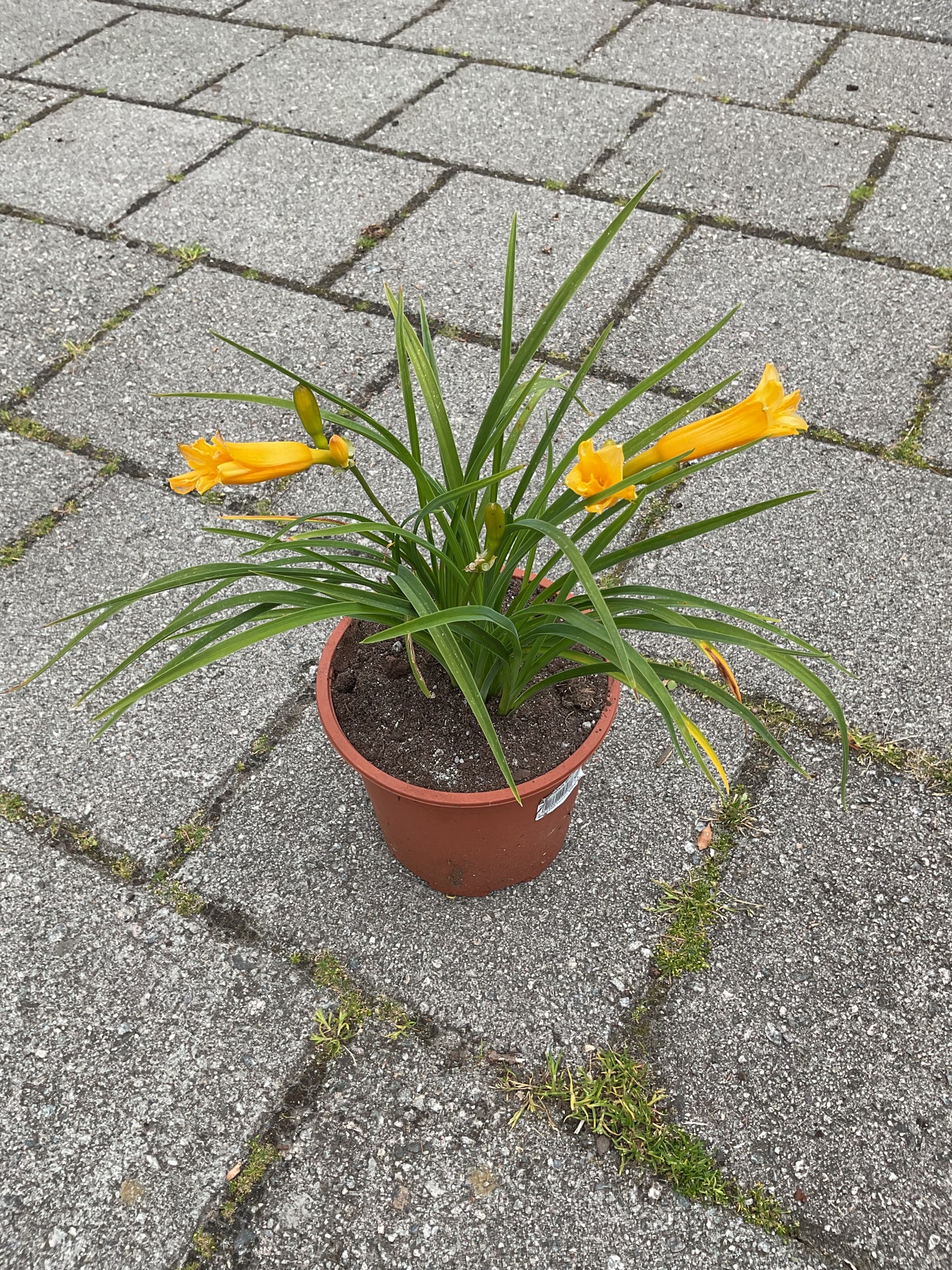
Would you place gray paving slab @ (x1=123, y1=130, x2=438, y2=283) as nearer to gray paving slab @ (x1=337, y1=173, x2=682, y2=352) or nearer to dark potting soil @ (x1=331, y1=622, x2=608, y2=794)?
gray paving slab @ (x1=337, y1=173, x2=682, y2=352)

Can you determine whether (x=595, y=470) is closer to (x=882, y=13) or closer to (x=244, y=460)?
(x=244, y=460)

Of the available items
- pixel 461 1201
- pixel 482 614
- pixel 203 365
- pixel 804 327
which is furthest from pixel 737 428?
pixel 203 365

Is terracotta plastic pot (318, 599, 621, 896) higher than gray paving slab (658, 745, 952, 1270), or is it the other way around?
terracotta plastic pot (318, 599, 621, 896)

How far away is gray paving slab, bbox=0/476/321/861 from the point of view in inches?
65.6

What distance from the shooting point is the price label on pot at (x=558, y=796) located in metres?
1.36

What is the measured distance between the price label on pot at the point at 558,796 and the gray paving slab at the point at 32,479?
1.35m

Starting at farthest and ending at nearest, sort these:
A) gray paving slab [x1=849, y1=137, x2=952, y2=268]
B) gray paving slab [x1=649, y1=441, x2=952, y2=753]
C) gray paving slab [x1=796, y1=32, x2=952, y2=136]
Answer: gray paving slab [x1=796, y1=32, x2=952, y2=136] < gray paving slab [x1=849, y1=137, x2=952, y2=268] < gray paving slab [x1=649, y1=441, x2=952, y2=753]

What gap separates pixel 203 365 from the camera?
2430mm

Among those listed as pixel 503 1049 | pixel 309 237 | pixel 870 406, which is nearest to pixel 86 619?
pixel 503 1049

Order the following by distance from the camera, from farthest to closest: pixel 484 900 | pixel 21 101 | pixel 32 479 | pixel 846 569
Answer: pixel 21 101 < pixel 32 479 < pixel 846 569 < pixel 484 900

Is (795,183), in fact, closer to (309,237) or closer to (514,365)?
(309,237)

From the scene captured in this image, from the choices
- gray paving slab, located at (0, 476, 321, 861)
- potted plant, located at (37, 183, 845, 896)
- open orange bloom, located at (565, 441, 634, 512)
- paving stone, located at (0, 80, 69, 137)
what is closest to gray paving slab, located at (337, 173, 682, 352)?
gray paving slab, located at (0, 476, 321, 861)

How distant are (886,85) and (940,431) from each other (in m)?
1.73

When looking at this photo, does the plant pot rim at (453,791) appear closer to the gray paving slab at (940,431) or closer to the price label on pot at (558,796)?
the price label on pot at (558,796)
